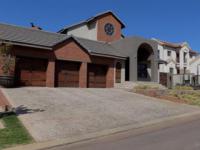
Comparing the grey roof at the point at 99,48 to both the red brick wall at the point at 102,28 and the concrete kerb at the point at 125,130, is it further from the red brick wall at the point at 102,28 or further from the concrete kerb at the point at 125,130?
the concrete kerb at the point at 125,130

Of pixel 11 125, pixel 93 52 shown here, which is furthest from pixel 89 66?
pixel 11 125

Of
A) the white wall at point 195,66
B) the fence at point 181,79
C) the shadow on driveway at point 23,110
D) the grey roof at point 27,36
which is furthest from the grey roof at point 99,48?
the white wall at point 195,66

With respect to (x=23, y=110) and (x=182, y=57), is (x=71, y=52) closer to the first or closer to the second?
(x=23, y=110)

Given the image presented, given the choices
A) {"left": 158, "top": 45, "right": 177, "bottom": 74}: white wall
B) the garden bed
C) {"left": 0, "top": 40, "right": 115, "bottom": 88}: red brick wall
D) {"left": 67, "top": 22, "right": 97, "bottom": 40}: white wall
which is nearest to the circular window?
{"left": 67, "top": 22, "right": 97, "bottom": 40}: white wall

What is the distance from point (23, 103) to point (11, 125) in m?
4.71

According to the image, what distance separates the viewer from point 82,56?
28422mm

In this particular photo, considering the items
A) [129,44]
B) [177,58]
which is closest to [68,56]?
[129,44]

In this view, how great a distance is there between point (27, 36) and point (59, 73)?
159 inches

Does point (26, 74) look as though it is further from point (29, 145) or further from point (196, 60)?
point (196, 60)

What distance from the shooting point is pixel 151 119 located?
15.9 m

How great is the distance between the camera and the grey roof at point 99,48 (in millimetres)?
29167

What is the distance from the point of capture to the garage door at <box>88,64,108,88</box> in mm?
29220

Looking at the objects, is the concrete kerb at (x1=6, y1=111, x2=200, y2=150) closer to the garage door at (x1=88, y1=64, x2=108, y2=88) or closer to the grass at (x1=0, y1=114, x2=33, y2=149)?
the grass at (x1=0, y1=114, x2=33, y2=149)

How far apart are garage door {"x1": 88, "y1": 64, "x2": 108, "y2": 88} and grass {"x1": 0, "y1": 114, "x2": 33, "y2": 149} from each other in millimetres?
16521
